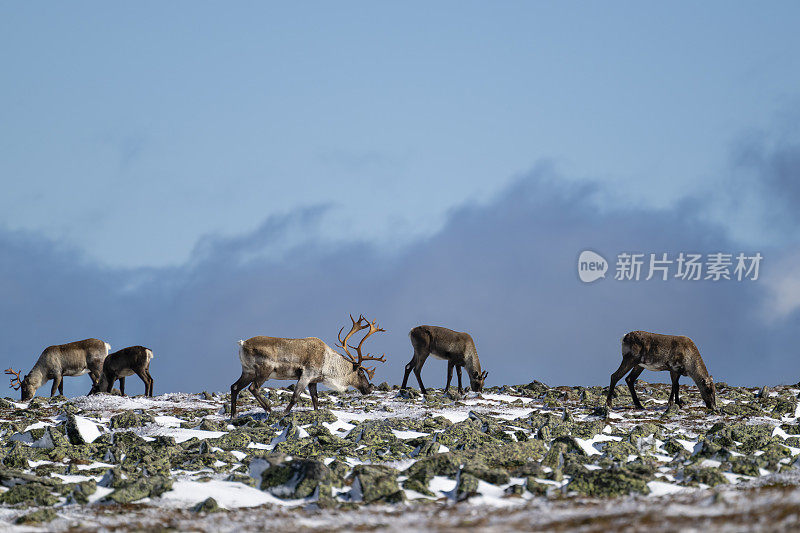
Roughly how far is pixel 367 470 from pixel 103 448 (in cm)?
515

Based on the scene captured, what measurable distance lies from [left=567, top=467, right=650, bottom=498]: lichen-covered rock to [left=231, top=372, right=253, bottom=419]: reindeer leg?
30.7 ft

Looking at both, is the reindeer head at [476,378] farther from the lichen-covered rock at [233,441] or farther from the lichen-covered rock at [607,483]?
the lichen-covered rock at [607,483]

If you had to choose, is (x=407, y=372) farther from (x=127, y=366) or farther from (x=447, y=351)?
(x=127, y=366)

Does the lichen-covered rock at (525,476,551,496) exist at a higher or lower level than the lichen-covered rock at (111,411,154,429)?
higher

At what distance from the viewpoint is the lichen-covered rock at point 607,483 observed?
8.50m

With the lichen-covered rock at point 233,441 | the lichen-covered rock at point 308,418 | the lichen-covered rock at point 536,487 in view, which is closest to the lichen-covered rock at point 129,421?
the lichen-covered rock at point 308,418

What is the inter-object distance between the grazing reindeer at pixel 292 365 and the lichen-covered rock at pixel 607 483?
29.3 ft

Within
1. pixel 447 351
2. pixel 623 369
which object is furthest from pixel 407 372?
pixel 623 369

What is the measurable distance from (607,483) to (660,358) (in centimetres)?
1132

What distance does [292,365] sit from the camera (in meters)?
17.3

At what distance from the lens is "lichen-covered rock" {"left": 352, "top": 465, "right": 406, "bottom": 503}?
27.5ft

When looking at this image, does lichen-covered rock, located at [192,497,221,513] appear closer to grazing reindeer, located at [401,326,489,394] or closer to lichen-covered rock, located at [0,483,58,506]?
lichen-covered rock, located at [0,483,58,506]

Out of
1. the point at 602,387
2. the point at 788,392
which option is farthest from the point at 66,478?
the point at 788,392

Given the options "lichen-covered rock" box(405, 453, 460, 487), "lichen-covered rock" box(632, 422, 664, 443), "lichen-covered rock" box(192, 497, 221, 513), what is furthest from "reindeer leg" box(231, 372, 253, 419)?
"lichen-covered rock" box(632, 422, 664, 443)
